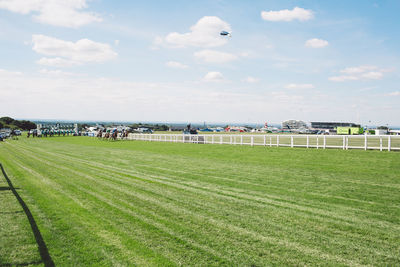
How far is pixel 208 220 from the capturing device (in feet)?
22.2

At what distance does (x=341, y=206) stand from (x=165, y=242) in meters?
5.06

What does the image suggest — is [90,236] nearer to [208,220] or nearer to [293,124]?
[208,220]

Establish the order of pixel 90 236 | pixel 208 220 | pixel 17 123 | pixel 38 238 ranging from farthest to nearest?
1. pixel 17 123
2. pixel 208 220
3. pixel 90 236
4. pixel 38 238

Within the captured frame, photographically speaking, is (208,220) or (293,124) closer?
(208,220)

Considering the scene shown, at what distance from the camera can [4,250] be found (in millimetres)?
5211

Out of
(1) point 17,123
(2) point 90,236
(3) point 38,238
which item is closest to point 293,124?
(1) point 17,123

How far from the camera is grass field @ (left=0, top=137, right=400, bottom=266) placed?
4.98 metres

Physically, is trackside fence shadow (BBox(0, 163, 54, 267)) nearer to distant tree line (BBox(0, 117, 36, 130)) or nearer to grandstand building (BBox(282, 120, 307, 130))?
distant tree line (BBox(0, 117, 36, 130))

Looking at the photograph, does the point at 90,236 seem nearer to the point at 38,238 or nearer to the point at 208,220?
the point at 38,238

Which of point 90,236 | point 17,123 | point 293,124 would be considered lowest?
point 90,236

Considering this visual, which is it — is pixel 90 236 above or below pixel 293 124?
below

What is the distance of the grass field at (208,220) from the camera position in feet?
16.3

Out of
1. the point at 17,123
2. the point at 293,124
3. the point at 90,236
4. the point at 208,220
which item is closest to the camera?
the point at 90,236

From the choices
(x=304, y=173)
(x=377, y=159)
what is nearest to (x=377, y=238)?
(x=304, y=173)
